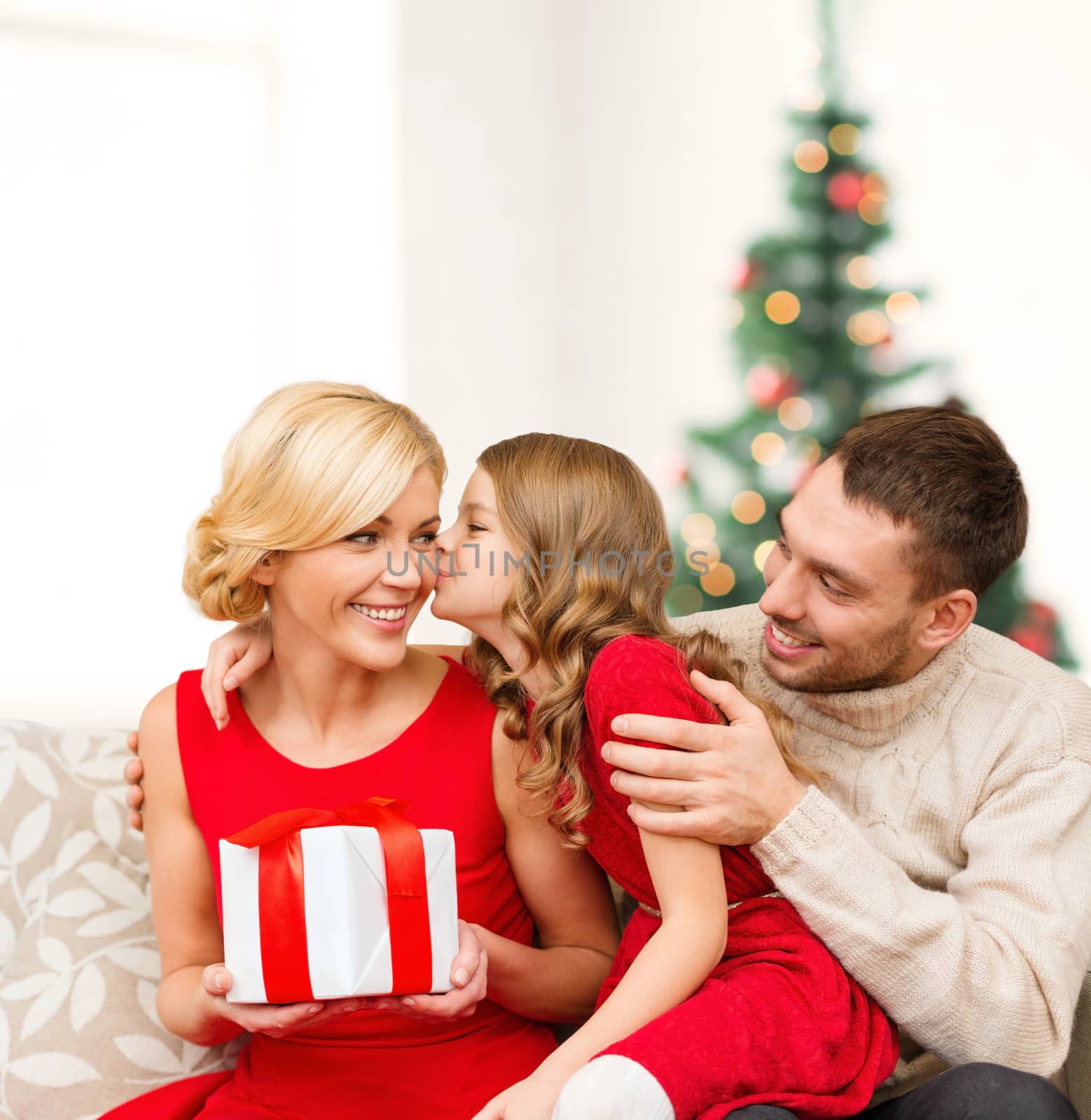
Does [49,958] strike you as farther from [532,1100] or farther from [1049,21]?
[1049,21]

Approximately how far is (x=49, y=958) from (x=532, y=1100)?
84 centimetres

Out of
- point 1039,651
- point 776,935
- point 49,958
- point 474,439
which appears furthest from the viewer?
point 474,439

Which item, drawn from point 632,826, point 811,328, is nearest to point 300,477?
point 632,826

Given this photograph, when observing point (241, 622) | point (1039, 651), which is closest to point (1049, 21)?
point (1039, 651)

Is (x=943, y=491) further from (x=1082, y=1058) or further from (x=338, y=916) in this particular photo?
(x=338, y=916)

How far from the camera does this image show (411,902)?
4.21 ft

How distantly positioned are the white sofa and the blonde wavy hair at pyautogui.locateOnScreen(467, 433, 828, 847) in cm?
66

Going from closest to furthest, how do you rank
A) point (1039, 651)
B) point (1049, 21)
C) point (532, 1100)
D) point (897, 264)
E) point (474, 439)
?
point (532, 1100) → point (1039, 651) → point (1049, 21) → point (897, 264) → point (474, 439)

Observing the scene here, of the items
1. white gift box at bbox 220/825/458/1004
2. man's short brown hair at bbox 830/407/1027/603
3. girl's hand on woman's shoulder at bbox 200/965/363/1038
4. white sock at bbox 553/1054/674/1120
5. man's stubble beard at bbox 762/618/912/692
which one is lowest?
white sock at bbox 553/1054/674/1120

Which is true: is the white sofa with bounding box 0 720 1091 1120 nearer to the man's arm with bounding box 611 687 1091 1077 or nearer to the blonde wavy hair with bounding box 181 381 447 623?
the man's arm with bounding box 611 687 1091 1077

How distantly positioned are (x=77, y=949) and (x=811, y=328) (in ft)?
8.80

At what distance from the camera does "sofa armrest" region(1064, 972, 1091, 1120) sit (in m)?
1.56

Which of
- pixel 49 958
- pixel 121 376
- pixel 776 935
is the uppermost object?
pixel 121 376

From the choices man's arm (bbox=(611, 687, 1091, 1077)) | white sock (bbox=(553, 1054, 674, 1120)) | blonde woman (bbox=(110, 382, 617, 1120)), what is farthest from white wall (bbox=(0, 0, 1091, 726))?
white sock (bbox=(553, 1054, 674, 1120))
